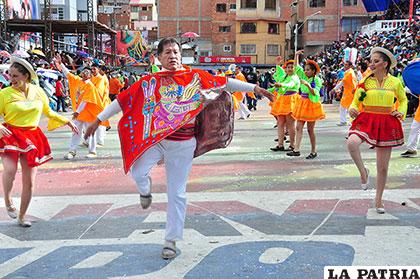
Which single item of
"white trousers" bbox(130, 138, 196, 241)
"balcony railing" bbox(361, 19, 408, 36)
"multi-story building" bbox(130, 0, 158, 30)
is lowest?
"white trousers" bbox(130, 138, 196, 241)

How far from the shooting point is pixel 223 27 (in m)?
59.6

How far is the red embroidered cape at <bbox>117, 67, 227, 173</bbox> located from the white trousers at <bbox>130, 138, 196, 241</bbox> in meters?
0.10

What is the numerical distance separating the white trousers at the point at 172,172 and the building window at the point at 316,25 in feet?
177

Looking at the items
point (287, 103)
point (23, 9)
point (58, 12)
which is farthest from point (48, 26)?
point (287, 103)

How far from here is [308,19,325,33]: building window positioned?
5569cm

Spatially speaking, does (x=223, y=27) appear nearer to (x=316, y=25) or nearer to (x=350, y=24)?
(x=316, y=25)

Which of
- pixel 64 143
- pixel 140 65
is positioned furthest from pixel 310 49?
pixel 64 143

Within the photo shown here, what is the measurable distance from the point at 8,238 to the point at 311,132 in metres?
5.68

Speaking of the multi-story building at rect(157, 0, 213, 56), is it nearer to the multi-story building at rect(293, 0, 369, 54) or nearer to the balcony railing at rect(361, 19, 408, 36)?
the multi-story building at rect(293, 0, 369, 54)

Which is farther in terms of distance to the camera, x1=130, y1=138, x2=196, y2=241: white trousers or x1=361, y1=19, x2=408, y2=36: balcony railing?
x1=361, y1=19, x2=408, y2=36: balcony railing

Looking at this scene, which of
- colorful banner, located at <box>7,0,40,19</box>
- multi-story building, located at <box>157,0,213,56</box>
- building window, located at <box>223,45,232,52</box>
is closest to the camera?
colorful banner, located at <box>7,0,40,19</box>

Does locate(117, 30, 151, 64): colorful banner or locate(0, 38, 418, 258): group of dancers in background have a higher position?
locate(117, 30, 151, 64): colorful banner

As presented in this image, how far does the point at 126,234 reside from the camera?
16.4 feet

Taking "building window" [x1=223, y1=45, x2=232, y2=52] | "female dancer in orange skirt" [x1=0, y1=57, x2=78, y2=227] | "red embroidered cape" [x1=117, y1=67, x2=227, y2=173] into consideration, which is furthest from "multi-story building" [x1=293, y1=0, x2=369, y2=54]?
"red embroidered cape" [x1=117, y1=67, x2=227, y2=173]
